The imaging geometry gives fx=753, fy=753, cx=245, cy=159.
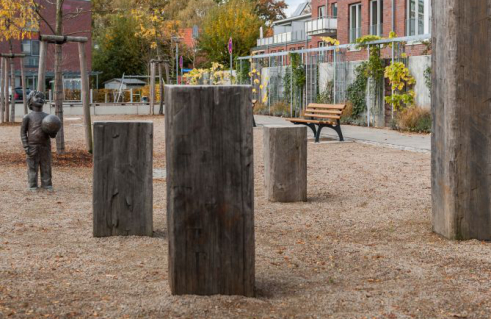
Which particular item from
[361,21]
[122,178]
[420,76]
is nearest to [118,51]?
[361,21]

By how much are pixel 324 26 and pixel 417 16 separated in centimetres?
1168

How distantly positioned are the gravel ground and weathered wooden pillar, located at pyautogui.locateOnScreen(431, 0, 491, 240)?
270 mm

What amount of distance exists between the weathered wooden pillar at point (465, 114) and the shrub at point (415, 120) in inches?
520

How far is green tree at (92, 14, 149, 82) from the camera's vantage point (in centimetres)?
6462

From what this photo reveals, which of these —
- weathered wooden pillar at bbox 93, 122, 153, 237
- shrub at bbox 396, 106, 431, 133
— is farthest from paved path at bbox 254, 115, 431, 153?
weathered wooden pillar at bbox 93, 122, 153, 237

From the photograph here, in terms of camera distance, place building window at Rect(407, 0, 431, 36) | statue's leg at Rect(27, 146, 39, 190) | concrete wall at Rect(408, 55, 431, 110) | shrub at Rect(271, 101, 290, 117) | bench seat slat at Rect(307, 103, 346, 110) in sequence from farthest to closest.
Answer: building window at Rect(407, 0, 431, 36), shrub at Rect(271, 101, 290, 117), concrete wall at Rect(408, 55, 431, 110), bench seat slat at Rect(307, 103, 346, 110), statue's leg at Rect(27, 146, 39, 190)

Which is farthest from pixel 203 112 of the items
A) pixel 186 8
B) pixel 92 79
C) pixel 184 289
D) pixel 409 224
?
pixel 186 8

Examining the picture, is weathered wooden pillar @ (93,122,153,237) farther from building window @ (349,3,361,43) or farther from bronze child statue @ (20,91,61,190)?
building window @ (349,3,361,43)

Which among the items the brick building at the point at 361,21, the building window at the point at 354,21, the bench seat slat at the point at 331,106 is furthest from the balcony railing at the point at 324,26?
the bench seat slat at the point at 331,106

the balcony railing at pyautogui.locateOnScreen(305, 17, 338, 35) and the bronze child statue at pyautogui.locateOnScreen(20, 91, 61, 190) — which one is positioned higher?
the balcony railing at pyautogui.locateOnScreen(305, 17, 338, 35)

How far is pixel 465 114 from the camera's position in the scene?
6023 mm

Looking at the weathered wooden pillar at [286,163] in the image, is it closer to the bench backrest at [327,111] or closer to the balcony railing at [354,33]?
the bench backrest at [327,111]

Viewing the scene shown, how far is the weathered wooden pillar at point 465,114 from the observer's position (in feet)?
19.7

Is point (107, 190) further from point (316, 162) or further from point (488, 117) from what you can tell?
point (316, 162)
